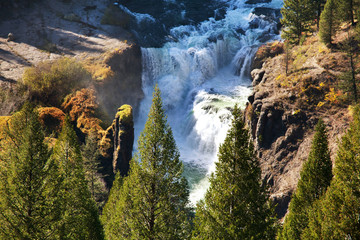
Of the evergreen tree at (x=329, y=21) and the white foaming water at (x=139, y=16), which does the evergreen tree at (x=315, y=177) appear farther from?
the white foaming water at (x=139, y=16)

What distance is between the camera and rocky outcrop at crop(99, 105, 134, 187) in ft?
122

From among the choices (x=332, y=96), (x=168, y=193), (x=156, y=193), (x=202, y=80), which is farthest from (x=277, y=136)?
(x=202, y=80)

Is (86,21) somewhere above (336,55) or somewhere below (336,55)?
above

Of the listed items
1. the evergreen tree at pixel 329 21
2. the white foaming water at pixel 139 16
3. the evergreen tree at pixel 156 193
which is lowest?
the evergreen tree at pixel 156 193

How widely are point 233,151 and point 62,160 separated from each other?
16.3 meters

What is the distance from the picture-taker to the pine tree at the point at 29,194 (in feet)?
50.2

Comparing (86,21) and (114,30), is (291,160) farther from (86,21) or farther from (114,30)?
(86,21)

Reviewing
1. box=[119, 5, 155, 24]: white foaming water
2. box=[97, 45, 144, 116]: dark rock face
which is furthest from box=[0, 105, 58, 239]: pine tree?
box=[119, 5, 155, 24]: white foaming water

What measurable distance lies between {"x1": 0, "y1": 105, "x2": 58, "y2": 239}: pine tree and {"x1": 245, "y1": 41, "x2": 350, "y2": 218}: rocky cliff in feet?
73.9

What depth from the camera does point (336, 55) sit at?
1407 inches

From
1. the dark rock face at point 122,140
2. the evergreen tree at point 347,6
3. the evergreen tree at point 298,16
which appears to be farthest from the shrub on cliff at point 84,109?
the evergreen tree at point 347,6

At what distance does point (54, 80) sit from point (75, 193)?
30.6 metres

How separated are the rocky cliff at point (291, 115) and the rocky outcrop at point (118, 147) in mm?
17314

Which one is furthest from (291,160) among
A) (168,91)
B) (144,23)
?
(144,23)
